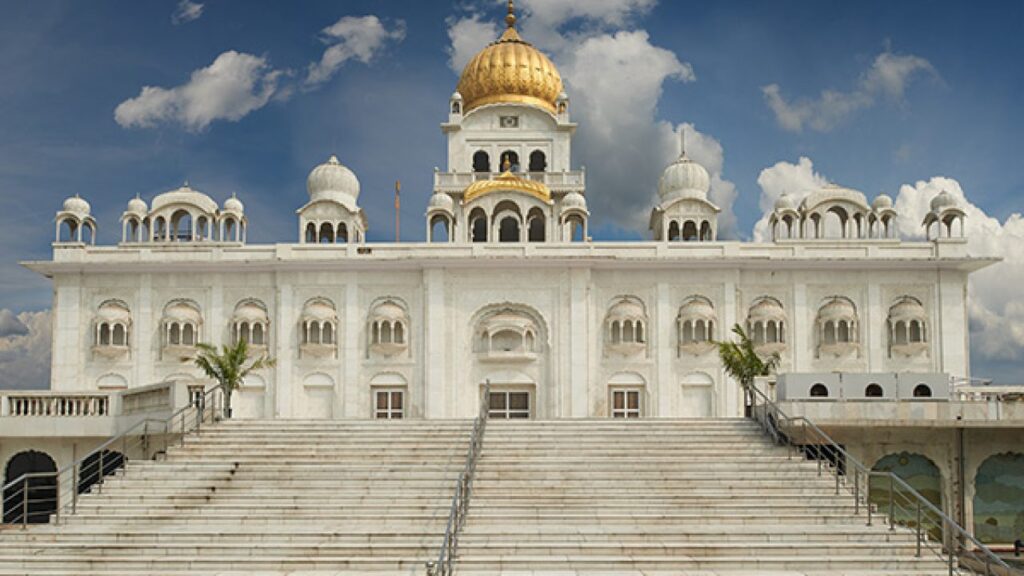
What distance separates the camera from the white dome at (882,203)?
4403cm

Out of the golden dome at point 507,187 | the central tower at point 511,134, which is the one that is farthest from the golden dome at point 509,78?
the golden dome at point 507,187

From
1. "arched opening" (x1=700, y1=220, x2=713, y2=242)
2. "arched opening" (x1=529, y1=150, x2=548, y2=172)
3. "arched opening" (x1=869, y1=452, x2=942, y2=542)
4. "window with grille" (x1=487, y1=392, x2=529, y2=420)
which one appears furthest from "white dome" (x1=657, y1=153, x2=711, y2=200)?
"arched opening" (x1=869, y1=452, x2=942, y2=542)

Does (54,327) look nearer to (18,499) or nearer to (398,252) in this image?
(18,499)

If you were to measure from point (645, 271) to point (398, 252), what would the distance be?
10069 mm

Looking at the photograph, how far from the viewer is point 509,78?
173 ft

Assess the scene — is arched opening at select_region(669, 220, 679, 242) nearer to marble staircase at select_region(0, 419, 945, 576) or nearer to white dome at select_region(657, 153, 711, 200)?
white dome at select_region(657, 153, 711, 200)

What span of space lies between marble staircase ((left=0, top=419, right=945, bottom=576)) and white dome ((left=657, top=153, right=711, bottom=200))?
65.2 ft

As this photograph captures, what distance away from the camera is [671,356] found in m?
40.3

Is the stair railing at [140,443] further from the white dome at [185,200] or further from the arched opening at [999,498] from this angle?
the arched opening at [999,498]

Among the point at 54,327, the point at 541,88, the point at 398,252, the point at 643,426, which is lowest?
the point at 643,426

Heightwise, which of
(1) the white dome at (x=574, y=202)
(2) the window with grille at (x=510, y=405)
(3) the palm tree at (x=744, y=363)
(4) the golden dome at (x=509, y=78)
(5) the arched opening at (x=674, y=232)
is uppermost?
(4) the golden dome at (x=509, y=78)

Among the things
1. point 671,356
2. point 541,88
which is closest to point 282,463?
point 671,356

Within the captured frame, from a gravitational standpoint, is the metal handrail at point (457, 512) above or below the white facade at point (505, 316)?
below

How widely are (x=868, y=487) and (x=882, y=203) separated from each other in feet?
75.1
